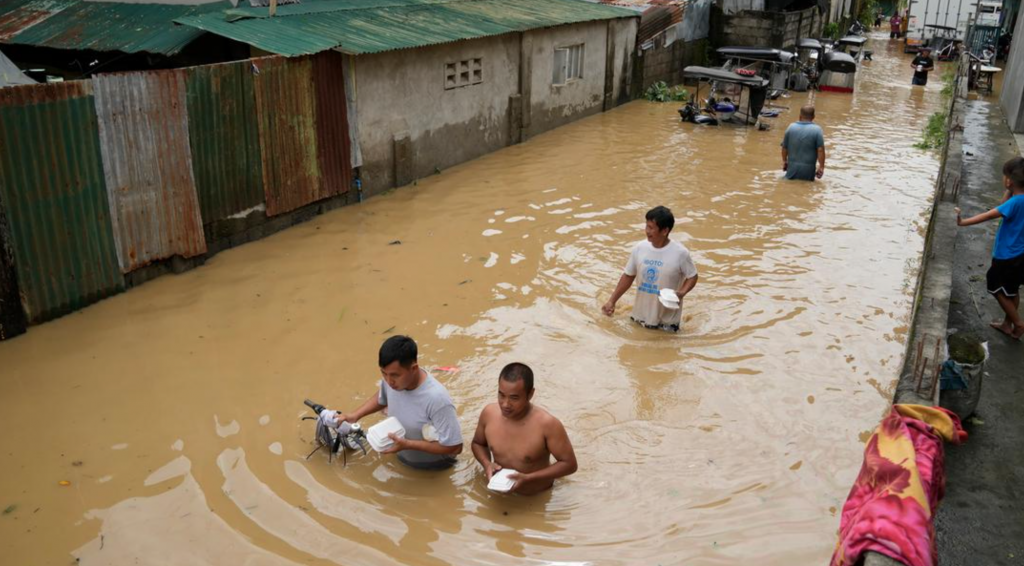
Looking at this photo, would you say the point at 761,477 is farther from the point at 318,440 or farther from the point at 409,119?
the point at 409,119

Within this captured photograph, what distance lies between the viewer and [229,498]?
17.8ft

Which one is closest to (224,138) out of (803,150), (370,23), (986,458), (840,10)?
(370,23)

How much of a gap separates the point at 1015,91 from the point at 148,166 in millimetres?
19513

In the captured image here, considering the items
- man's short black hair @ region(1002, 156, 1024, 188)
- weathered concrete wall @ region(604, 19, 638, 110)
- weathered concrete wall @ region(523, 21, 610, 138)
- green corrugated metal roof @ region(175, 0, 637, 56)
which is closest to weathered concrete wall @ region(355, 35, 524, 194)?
green corrugated metal roof @ region(175, 0, 637, 56)

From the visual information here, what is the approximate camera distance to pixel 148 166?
877 cm

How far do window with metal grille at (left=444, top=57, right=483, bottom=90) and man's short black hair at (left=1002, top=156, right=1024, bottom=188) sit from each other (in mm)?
8722

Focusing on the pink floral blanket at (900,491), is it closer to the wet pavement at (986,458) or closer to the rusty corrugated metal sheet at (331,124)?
the wet pavement at (986,458)

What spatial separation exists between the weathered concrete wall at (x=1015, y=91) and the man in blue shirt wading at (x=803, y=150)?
773cm

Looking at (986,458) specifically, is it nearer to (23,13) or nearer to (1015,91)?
(23,13)

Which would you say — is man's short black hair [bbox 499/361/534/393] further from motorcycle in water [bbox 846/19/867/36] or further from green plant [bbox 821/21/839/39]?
motorcycle in water [bbox 846/19/867/36]

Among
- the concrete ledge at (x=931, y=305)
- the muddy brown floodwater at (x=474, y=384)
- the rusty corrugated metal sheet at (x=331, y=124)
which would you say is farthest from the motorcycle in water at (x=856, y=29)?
the rusty corrugated metal sheet at (x=331, y=124)

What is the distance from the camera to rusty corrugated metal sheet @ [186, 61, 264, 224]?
30.6 ft

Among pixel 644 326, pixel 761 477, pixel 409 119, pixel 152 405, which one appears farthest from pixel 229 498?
pixel 409 119

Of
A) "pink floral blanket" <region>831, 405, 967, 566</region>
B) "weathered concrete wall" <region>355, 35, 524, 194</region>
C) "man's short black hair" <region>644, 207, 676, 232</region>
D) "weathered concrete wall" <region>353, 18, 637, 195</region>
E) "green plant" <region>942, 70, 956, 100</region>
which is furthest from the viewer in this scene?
"green plant" <region>942, 70, 956, 100</region>
